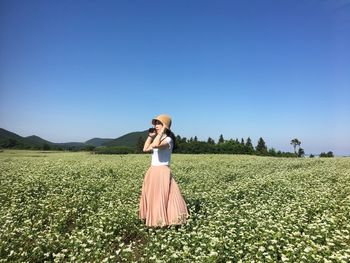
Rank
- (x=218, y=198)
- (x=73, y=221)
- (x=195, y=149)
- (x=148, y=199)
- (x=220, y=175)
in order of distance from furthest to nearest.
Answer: (x=195, y=149) → (x=220, y=175) → (x=218, y=198) → (x=73, y=221) → (x=148, y=199)

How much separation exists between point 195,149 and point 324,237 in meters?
68.1

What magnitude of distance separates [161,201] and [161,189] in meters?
0.31

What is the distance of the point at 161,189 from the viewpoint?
354 inches

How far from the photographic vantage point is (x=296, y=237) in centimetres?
705

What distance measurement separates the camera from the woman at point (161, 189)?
877 centimetres

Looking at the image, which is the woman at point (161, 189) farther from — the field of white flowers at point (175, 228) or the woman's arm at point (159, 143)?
the field of white flowers at point (175, 228)

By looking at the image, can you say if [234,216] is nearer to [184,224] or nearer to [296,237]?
[184,224]

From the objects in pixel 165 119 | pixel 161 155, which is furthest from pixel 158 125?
pixel 161 155

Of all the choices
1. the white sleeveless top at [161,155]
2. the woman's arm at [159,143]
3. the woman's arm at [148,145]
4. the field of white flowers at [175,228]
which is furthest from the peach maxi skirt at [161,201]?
the woman's arm at [159,143]

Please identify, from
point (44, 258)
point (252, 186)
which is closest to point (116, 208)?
point (44, 258)

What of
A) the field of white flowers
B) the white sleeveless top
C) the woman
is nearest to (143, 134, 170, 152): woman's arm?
the woman

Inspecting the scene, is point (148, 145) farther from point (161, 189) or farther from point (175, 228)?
point (175, 228)

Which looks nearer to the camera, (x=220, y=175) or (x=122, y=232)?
(x=122, y=232)

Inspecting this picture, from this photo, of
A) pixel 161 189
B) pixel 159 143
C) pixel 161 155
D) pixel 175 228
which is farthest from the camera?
pixel 161 155
